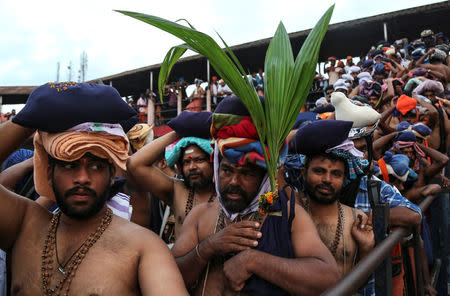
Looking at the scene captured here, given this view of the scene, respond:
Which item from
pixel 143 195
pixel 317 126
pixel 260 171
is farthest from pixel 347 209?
pixel 143 195

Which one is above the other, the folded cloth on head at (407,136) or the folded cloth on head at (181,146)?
the folded cloth on head at (181,146)

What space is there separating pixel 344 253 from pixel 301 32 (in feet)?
34.2

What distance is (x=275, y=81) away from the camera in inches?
65.4

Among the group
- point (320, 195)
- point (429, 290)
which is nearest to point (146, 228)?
point (320, 195)

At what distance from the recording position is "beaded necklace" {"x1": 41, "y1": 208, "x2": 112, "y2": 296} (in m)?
1.52

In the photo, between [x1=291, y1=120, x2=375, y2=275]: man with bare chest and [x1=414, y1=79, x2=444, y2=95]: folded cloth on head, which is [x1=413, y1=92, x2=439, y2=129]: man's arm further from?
[x1=291, y1=120, x2=375, y2=275]: man with bare chest

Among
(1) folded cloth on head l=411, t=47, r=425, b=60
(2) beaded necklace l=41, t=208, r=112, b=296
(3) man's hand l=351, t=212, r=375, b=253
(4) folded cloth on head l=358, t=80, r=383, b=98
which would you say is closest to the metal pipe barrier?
(3) man's hand l=351, t=212, r=375, b=253

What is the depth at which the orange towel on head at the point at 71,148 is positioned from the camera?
5.09 ft

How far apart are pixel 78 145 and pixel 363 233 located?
6.09 feet

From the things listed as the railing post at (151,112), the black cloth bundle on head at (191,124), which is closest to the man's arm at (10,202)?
the black cloth bundle on head at (191,124)

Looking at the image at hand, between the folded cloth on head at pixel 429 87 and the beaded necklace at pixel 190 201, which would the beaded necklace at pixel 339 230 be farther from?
the folded cloth on head at pixel 429 87

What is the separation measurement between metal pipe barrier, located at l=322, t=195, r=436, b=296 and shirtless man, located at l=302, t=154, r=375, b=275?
27 cm

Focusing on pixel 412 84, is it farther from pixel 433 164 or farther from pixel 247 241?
pixel 247 241

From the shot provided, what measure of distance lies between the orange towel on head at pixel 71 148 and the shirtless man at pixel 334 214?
1.38 m
